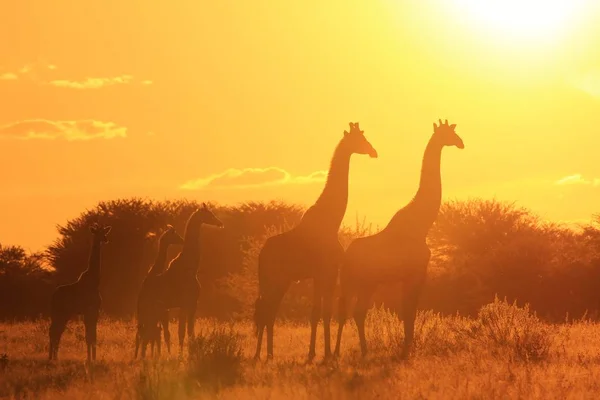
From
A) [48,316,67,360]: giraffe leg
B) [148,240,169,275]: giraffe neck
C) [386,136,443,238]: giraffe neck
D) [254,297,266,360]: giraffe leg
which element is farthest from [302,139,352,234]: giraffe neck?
[48,316,67,360]: giraffe leg

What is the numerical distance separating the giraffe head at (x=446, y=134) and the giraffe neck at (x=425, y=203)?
0.10 m

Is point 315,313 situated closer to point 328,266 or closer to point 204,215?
point 328,266

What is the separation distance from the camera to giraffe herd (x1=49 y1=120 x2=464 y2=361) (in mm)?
14594

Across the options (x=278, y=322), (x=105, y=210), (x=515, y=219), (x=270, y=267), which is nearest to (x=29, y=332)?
(x=278, y=322)

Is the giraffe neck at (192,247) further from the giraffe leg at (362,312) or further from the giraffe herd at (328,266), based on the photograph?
the giraffe leg at (362,312)

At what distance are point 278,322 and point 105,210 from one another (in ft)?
61.1

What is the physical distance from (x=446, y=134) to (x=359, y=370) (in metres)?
4.76

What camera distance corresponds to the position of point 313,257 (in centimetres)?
1452

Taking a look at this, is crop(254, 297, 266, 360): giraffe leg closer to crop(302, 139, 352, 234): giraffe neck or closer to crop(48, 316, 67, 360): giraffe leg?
crop(302, 139, 352, 234): giraffe neck

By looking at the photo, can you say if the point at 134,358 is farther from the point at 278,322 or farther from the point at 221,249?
the point at 221,249

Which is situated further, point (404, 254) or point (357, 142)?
point (357, 142)

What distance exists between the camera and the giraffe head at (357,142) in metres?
15.4

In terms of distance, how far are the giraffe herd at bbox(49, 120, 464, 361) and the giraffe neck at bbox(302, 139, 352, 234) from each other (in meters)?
0.02

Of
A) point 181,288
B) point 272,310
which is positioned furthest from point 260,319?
point 181,288
